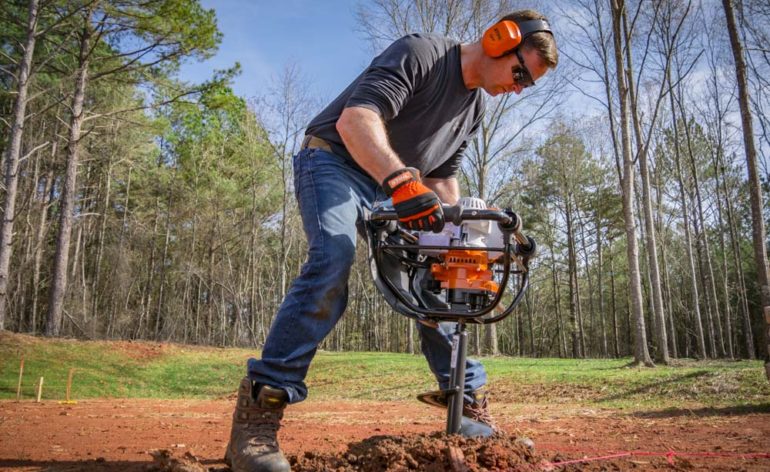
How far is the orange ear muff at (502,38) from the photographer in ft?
7.47

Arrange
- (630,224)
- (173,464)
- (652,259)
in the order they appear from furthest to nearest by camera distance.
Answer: (652,259) < (630,224) < (173,464)

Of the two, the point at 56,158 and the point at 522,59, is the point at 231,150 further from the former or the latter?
the point at 522,59

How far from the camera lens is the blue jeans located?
7.03 feet

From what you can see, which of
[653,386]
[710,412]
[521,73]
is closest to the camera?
[521,73]

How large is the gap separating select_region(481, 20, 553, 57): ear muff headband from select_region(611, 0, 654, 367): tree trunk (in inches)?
475

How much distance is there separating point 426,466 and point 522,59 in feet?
5.53

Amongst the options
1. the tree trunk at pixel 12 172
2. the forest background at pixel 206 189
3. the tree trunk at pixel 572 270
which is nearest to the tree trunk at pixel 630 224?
the forest background at pixel 206 189

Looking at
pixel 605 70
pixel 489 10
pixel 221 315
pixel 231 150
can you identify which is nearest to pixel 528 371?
pixel 605 70

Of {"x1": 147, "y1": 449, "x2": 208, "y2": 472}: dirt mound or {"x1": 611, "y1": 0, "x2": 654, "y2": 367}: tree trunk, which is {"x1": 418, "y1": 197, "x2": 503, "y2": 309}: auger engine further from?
{"x1": 611, "y1": 0, "x2": 654, "y2": 367}: tree trunk

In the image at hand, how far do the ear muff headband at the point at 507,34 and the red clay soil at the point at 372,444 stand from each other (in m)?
1.59

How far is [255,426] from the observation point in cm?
210

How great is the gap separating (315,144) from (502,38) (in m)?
0.94

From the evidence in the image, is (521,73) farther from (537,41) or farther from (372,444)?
(372,444)

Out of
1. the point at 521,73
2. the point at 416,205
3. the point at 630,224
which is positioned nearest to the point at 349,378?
the point at 630,224
